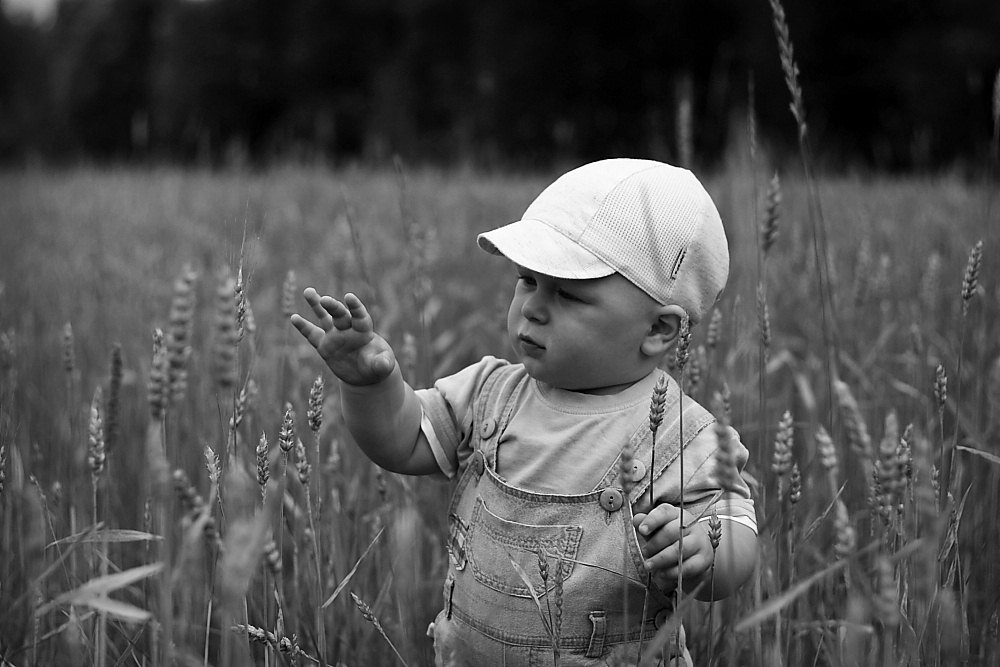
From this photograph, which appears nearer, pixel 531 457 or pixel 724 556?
pixel 724 556

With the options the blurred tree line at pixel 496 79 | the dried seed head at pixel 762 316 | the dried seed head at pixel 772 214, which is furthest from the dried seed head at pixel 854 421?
the blurred tree line at pixel 496 79

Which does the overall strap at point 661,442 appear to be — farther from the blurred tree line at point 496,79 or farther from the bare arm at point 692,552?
the blurred tree line at point 496,79

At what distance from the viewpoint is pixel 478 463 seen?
1.39 metres

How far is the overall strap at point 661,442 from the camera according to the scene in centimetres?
127

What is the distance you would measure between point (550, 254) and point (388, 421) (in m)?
0.33

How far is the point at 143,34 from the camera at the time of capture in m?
25.2

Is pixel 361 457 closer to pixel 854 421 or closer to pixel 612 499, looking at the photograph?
pixel 612 499

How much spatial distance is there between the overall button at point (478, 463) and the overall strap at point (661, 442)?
0.64 ft

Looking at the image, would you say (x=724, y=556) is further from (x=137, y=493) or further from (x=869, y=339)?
(x=869, y=339)

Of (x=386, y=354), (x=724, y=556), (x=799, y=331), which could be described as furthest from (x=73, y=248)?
(x=724, y=556)

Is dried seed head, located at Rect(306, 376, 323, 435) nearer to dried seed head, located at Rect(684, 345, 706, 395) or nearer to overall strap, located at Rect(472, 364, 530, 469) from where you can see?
overall strap, located at Rect(472, 364, 530, 469)

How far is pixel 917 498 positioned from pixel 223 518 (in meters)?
0.90

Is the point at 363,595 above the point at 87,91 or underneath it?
underneath

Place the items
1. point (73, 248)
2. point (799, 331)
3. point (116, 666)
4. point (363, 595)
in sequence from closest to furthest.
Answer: point (116, 666) < point (363, 595) < point (799, 331) < point (73, 248)
